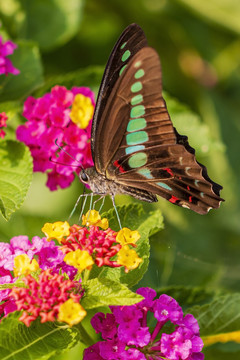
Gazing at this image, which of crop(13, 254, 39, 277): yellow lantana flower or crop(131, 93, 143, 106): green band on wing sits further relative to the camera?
crop(131, 93, 143, 106): green band on wing

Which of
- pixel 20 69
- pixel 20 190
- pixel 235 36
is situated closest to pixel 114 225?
pixel 20 190

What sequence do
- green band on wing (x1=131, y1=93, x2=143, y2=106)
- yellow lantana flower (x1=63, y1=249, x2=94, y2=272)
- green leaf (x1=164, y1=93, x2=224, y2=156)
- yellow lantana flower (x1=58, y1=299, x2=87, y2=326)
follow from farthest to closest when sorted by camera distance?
1. green leaf (x1=164, y1=93, x2=224, y2=156)
2. green band on wing (x1=131, y1=93, x2=143, y2=106)
3. yellow lantana flower (x1=63, y1=249, x2=94, y2=272)
4. yellow lantana flower (x1=58, y1=299, x2=87, y2=326)

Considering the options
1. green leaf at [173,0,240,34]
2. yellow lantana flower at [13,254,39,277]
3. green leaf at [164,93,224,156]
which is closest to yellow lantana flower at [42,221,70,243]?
yellow lantana flower at [13,254,39,277]

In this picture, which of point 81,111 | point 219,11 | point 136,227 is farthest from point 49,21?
point 136,227

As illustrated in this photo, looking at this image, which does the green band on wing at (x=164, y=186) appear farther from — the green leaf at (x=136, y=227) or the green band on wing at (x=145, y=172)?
the green leaf at (x=136, y=227)

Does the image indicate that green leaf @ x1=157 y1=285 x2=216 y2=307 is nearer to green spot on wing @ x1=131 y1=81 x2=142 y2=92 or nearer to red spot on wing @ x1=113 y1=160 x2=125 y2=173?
red spot on wing @ x1=113 y1=160 x2=125 y2=173
